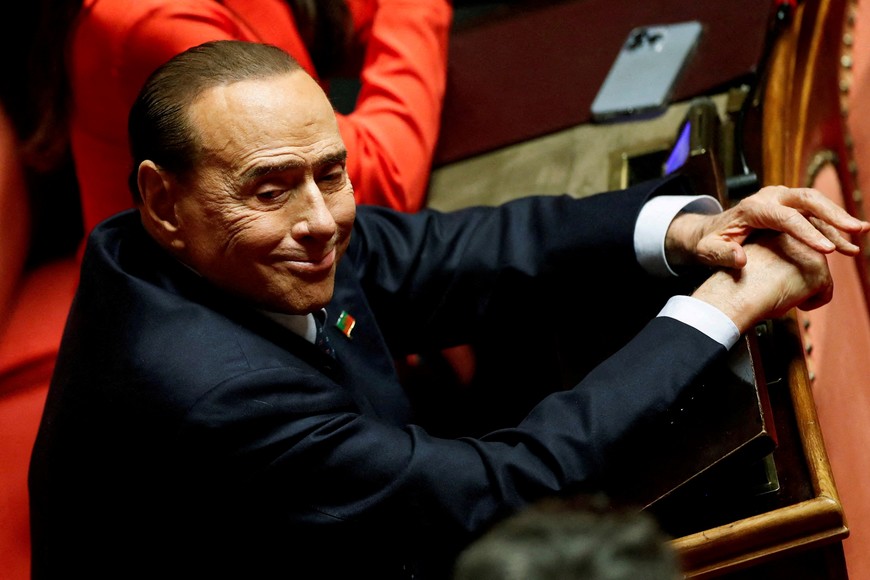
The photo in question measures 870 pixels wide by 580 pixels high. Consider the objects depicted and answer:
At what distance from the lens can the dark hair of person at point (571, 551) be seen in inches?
17.8

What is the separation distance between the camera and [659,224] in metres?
1.18

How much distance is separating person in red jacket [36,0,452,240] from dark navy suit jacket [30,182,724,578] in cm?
41

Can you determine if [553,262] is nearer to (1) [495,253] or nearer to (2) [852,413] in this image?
(1) [495,253]

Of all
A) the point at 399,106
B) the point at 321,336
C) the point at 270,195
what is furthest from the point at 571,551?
the point at 399,106

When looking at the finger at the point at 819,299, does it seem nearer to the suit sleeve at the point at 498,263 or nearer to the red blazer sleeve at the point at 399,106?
the suit sleeve at the point at 498,263

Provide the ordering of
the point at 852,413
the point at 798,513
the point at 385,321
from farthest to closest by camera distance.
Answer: the point at 385,321 → the point at 852,413 → the point at 798,513

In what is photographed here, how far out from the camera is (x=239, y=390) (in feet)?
3.10

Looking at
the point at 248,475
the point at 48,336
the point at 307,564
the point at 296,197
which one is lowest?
the point at 48,336

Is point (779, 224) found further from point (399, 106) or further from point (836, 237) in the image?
point (399, 106)

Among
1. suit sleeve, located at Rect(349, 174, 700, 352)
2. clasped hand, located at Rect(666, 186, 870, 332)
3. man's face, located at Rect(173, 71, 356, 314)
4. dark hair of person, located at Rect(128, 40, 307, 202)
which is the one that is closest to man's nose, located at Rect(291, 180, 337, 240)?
man's face, located at Rect(173, 71, 356, 314)

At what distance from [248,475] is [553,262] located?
1.65 ft

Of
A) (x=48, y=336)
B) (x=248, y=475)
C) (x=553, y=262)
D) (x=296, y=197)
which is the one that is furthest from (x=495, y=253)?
(x=48, y=336)

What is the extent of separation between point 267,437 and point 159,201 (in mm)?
267

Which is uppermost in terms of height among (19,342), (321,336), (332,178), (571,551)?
(571,551)
